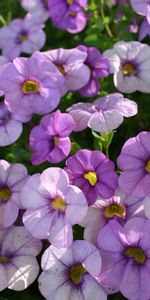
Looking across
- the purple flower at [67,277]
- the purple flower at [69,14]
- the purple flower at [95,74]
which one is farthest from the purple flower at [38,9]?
the purple flower at [67,277]

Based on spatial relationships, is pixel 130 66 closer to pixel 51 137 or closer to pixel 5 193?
pixel 51 137

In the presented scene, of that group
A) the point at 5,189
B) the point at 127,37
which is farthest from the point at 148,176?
the point at 127,37

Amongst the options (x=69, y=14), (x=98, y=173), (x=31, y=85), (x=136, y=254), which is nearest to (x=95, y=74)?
(x=31, y=85)

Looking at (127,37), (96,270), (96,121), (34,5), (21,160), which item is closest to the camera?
(96,270)

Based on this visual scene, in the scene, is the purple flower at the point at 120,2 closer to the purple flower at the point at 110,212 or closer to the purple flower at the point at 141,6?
the purple flower at the point at 141,6

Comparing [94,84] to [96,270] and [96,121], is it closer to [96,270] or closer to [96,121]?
[96,121]

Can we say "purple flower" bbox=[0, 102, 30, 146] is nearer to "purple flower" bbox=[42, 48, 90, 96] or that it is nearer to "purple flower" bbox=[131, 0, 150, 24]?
"purple flower" bbox=[42, 48, 90, 96]

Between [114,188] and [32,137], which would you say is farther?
[32,137]
